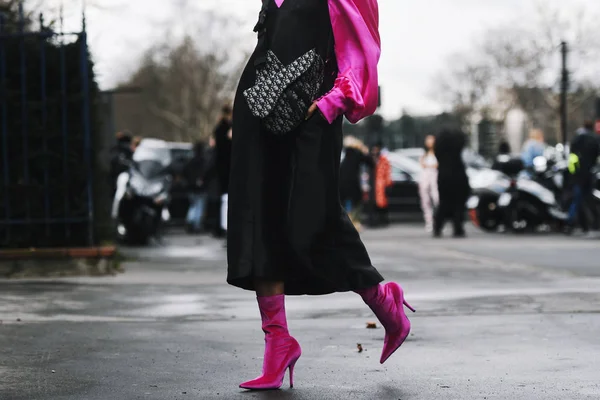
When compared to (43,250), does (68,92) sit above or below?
above

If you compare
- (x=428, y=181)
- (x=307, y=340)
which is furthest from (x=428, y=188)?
(x=307, y=340)

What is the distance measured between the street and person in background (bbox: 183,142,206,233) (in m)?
12.0

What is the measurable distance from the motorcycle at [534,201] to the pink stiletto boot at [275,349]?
17.0m

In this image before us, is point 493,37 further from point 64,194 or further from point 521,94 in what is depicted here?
point 64,194

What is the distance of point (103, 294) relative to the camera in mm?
9102

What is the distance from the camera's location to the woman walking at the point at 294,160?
484 cm

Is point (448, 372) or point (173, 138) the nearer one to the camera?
point (448, 372)

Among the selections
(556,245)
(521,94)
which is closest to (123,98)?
(521,94)

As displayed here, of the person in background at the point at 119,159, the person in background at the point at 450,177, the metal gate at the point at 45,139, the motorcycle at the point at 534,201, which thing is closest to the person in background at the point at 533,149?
the motorcycle at the point at 534,201

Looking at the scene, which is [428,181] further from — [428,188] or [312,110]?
[312,110]

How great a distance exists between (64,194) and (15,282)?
1.28 metres

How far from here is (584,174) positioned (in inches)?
793

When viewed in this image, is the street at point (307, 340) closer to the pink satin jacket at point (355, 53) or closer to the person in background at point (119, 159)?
the pink satin jacket at point (355, 53)

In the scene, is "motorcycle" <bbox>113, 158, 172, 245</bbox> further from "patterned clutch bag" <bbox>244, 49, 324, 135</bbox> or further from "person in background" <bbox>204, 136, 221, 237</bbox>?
"patterned clutch bag" <bbox>244, 49, 324, 135</bbox>
